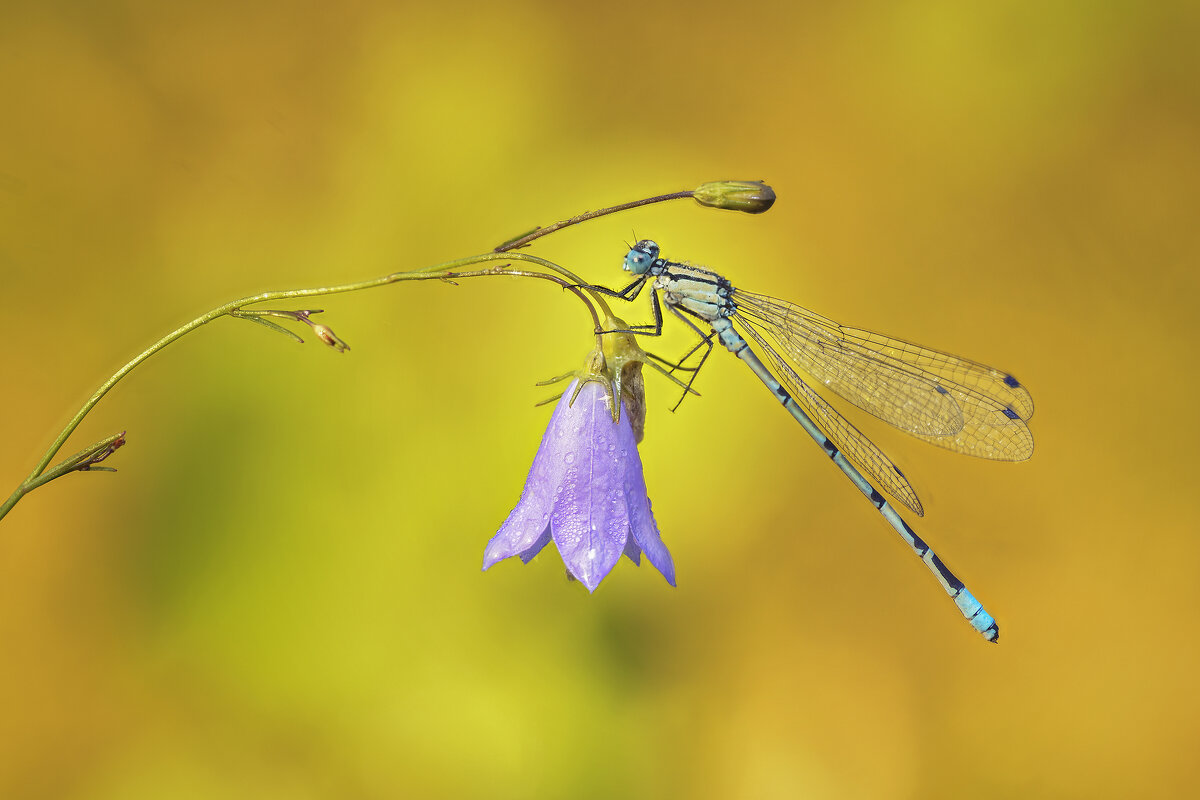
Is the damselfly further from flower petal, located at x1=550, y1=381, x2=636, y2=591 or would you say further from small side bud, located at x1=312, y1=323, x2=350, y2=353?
small side bud, located at x1=312, y1=323, x2=350, y2=353

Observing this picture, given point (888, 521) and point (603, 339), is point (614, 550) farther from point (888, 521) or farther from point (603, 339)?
point (888, 521)

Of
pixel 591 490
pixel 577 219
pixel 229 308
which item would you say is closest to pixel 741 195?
pixel 577 219

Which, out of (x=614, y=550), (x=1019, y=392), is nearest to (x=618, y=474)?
(x=614, y=550)

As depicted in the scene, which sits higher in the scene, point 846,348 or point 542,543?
point 846,348

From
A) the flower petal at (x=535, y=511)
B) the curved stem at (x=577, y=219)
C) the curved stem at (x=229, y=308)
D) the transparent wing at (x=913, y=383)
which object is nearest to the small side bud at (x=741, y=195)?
the curved stem at (x=577, y=219)

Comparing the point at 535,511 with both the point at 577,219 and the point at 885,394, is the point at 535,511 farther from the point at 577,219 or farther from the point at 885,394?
the point at 885,394

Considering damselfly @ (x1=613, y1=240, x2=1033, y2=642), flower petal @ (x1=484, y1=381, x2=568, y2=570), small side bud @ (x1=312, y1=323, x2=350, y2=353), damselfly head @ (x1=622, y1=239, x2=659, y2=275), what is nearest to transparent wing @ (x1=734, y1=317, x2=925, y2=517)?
damselfly @ (x1=613, y1=240, x2=1033, y2=642)

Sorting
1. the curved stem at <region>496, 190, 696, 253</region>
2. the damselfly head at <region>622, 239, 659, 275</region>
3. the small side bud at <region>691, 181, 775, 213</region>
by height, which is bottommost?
the small side bud at <region>691, 181, 775, 213</region>
